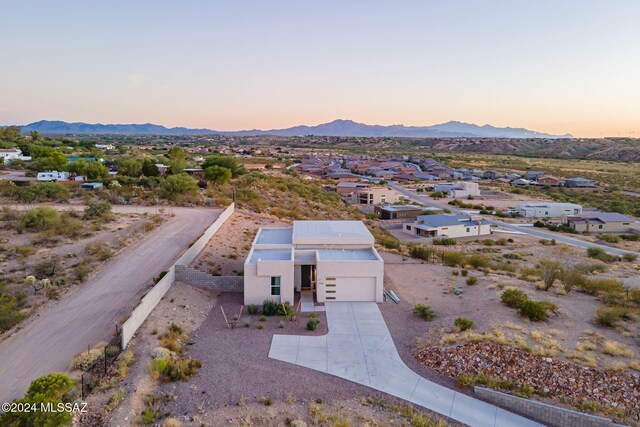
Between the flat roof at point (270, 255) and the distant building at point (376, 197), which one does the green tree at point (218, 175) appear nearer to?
the distant building at point (376, 197)

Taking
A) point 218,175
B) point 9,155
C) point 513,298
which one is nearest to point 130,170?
point 218,175

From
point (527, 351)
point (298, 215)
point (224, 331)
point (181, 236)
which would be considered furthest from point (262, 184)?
point (527, 351)

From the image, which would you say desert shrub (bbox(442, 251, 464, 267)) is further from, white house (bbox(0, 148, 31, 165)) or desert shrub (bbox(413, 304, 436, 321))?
white house (bbox(0, 148, 31, 165))

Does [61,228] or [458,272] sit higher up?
[61,228]

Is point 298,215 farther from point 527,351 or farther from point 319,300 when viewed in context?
point 527,351

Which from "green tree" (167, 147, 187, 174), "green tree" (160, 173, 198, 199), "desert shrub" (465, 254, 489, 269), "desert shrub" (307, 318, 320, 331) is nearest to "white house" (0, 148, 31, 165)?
"green tree" (167, 147, 187, 174)
